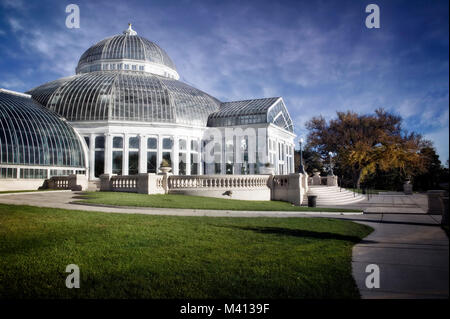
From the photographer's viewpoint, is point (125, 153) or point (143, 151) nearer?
point (125, 153)

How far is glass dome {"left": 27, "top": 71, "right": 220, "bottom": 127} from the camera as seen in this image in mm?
41625

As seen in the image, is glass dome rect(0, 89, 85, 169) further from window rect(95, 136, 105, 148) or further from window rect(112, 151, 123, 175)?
window rect(112, 151, 123, 175)

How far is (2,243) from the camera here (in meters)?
7.12

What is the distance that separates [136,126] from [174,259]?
126ft

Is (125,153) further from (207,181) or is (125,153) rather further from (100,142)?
(207,181)

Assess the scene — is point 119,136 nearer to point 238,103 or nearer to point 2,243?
point 238,103

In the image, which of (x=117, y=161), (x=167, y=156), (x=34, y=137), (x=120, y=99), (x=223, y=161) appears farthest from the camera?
(x=223, y=161)

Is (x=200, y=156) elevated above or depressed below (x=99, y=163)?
above

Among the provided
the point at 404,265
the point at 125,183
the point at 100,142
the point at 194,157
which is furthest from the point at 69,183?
the point at 404,265

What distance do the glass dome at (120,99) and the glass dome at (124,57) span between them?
6181mm

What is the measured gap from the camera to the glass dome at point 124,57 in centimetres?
5412

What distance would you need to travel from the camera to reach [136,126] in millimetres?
42375

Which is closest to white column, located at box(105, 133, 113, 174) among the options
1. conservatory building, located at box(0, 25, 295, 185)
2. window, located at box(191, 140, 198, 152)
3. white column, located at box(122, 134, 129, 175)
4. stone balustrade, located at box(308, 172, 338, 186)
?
conservatory building, located at box(0, 25, 295, 185)
